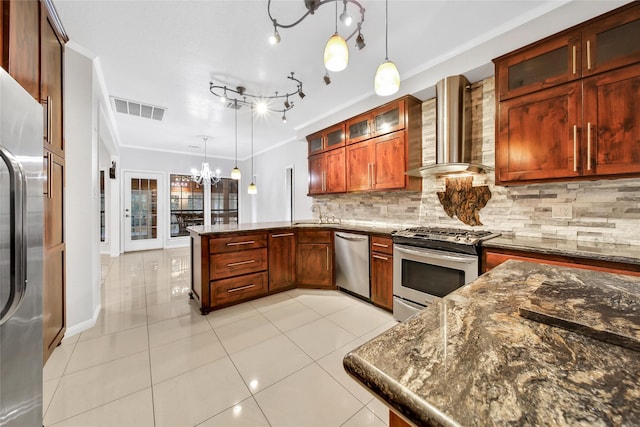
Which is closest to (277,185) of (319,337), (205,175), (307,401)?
(205,175)

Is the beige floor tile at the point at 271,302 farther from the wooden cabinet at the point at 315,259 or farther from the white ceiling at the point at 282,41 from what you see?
the white ceiling at the point at 282,41

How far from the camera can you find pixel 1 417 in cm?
94

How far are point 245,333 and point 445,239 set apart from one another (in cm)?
203

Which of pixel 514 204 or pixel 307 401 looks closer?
pixel 307 401

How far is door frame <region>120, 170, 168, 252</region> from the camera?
6.23 meters

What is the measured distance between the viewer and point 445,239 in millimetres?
2240

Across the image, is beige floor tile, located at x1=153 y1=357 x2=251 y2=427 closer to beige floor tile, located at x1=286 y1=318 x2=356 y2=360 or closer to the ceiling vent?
beige floor tile, located at x1=286 y1=318 x2=356 y2=360

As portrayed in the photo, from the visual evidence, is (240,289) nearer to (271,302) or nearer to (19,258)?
(271,302)

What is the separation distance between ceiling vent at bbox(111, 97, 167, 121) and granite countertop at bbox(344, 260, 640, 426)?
478cm

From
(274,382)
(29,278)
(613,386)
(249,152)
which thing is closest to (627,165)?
(613,386)

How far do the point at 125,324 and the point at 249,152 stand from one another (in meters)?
5.47

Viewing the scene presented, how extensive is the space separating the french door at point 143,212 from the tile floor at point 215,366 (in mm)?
3898

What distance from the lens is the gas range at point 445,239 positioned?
2104mm

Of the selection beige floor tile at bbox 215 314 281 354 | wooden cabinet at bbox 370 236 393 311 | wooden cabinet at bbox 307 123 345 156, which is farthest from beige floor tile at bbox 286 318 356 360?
wooden cabinet at bbox 307 123 345 156
